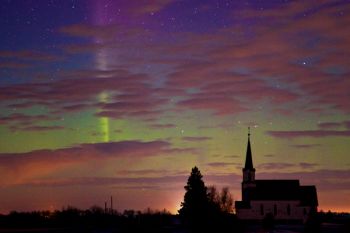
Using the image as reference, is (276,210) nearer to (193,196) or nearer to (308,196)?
(308,196)

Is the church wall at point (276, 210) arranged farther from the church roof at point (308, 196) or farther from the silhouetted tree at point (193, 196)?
the silhouetted tree at point (193, 196)

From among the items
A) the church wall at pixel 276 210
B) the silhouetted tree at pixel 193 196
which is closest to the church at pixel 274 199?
the church wall at pixel 276 210

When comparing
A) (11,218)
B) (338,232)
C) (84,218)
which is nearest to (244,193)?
(84,218)

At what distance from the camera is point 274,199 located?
13312cm

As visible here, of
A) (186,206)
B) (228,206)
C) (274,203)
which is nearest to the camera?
(186,206)

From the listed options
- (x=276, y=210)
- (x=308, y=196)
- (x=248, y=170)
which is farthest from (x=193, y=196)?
(x=308, y=196)

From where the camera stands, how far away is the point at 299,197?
13312 centimetres

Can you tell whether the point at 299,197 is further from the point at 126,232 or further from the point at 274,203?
the point at 126,232

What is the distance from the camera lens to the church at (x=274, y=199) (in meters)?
132

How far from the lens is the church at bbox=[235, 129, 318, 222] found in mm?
131500

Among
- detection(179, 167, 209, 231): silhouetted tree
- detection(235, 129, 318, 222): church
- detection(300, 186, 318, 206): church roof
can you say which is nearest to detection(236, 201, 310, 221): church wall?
detection(235, 129, 318, 222): church

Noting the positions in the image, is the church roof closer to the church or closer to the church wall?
the church

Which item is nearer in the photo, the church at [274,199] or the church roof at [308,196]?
the church at [274,199]

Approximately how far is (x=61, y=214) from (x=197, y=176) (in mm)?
29310
